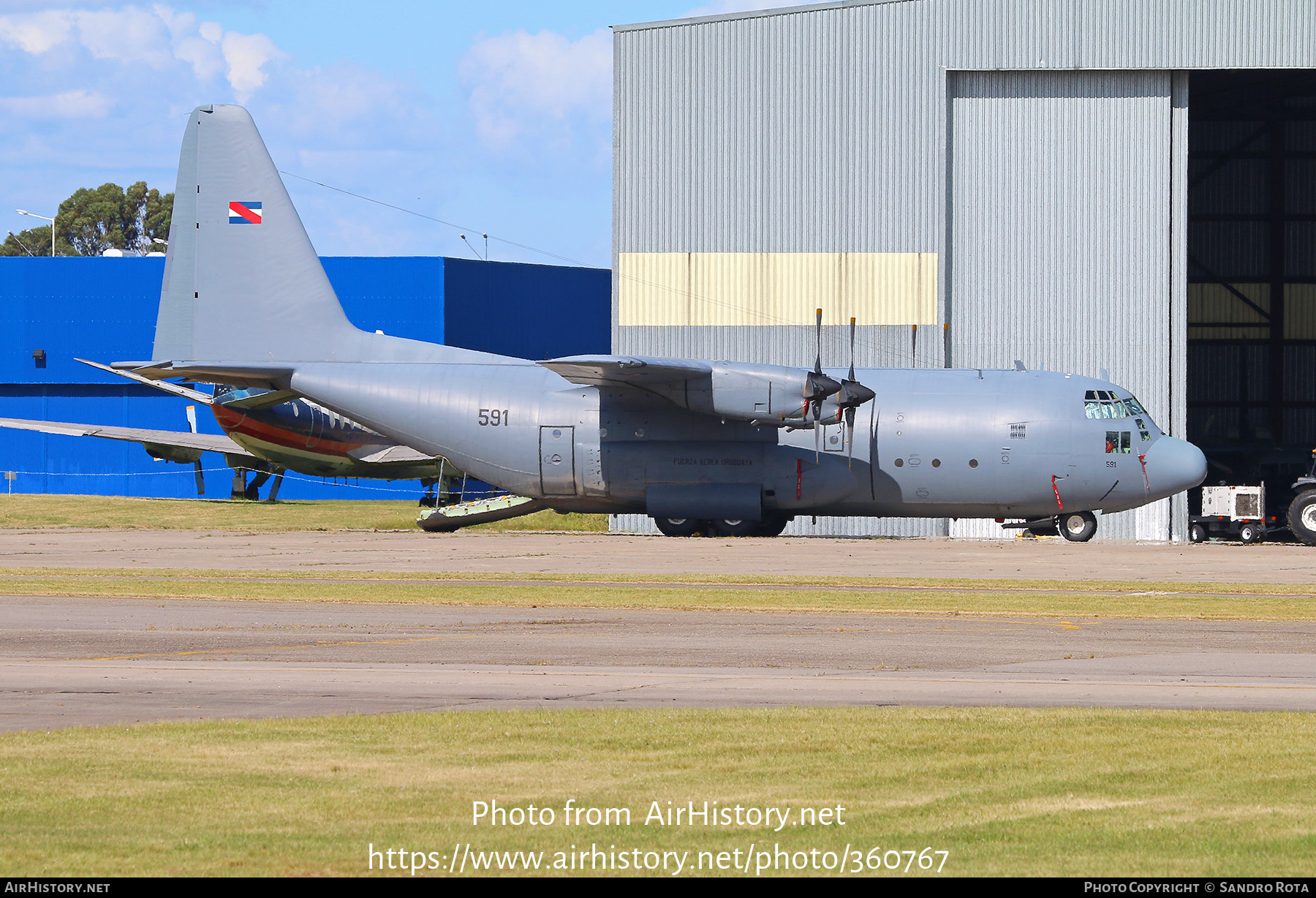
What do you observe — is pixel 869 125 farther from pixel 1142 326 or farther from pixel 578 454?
pixel 578 454

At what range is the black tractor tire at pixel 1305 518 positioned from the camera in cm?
3878

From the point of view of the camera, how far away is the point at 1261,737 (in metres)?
10.9

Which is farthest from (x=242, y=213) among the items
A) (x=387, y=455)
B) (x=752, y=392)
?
(x=752, y=392)

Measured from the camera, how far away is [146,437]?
49.4 meters

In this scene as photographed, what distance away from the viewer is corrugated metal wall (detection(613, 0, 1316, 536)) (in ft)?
143

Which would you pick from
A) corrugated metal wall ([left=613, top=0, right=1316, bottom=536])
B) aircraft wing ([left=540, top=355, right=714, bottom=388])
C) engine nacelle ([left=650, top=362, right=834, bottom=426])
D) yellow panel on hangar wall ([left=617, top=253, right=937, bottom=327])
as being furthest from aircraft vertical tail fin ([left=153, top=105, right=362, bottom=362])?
corrugated metal wall ([left=613, top=0, right=1316, bottom=536])

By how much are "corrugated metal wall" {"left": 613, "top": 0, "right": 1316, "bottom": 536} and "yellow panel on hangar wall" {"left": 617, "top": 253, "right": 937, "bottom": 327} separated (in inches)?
11.1

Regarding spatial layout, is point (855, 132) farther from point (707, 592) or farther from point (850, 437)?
point (707, 592)

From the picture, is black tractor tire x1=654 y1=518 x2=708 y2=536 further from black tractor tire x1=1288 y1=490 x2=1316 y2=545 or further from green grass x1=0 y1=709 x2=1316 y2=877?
green grass x1=0 y1=709 x2=1316 y2=877

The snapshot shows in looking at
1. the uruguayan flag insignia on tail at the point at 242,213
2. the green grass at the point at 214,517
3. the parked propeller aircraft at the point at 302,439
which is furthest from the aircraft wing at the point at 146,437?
the uruguayan flag insignia on tail at the point at 242,213

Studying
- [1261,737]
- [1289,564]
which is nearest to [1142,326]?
[1289,564]

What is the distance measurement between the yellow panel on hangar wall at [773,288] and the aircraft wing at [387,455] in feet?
26.0

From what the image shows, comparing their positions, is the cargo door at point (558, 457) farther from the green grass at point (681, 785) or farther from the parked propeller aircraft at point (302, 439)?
the green grass at point (681, 785)

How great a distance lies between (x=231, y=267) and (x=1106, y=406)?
23.0 meters
